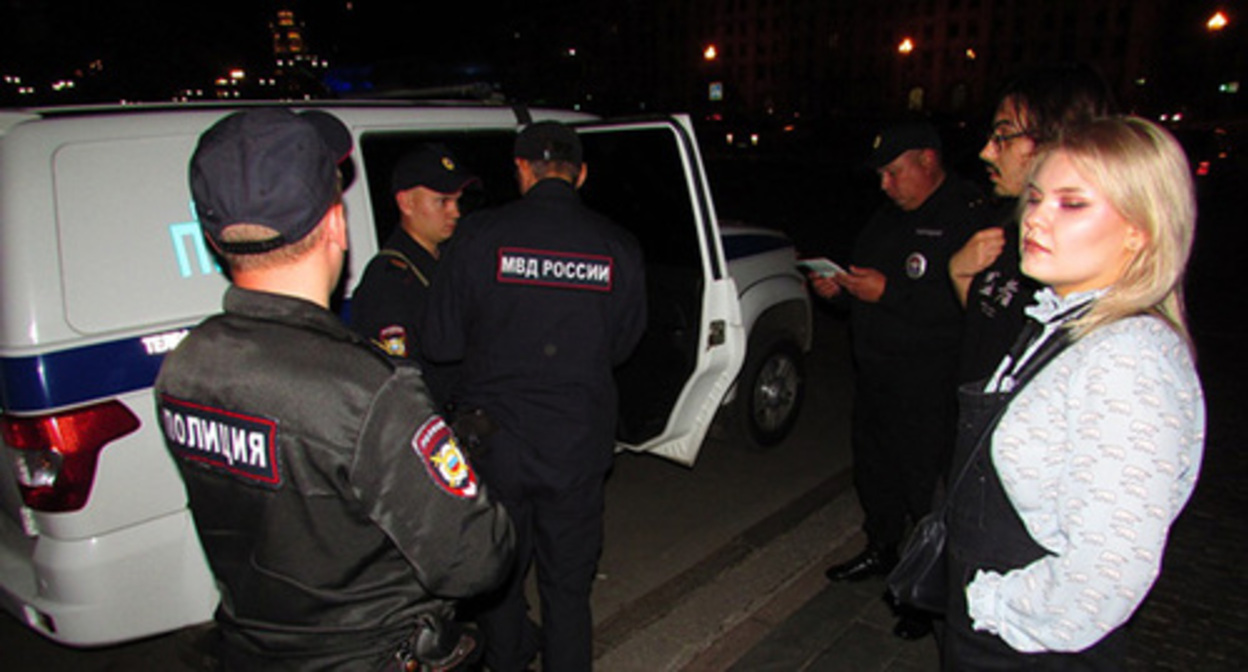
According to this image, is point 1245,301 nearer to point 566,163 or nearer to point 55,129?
point 566,163

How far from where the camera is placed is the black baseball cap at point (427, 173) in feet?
10.1

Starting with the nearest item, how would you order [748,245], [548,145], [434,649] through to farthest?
[434,649], [548,145], [748,245]

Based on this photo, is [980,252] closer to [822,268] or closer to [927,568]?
[822,268]

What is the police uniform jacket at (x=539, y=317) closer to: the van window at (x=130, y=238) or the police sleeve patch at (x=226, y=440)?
the van window at (x=130, y=238)

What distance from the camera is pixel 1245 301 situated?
30.7 feet

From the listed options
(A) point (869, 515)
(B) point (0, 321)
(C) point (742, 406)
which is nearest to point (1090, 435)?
(A) point (869, 515)

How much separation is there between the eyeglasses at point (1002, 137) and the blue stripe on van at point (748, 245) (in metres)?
2.06

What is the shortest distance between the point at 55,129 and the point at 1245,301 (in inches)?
464

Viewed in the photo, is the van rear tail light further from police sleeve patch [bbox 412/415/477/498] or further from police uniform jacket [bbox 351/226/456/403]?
police sleeve patch [bbox 412/415/477/498]

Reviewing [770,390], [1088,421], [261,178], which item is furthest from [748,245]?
[261,178]

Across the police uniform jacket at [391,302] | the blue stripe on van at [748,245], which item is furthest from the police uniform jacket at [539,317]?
the blue stripe on van at [748,245]

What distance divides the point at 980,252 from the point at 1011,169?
279 mm

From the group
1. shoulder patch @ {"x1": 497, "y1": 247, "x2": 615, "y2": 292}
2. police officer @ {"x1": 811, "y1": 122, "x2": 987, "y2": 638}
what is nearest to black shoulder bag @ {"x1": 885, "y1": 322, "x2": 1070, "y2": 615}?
police officer @ {"x1": 811, "y1": 122, "x2": 987, "y2": 638}

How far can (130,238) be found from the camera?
7.92ft
